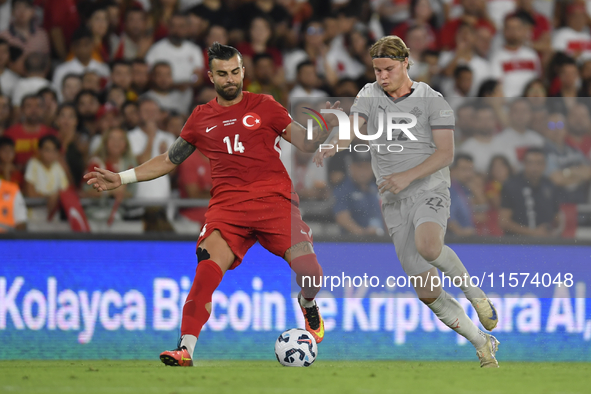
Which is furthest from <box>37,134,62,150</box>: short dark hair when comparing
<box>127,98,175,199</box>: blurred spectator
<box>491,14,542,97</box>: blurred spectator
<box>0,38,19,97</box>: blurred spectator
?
<box>491,14,542,97</box>: blurred spectator

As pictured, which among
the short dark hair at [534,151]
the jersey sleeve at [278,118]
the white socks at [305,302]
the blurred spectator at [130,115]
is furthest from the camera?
the blurred spectator at [130,115]

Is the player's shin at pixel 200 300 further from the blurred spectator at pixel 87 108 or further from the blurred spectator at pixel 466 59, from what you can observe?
the blurred spectator at pixel 466 59

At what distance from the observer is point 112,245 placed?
303 inches

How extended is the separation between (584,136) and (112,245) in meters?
4.86

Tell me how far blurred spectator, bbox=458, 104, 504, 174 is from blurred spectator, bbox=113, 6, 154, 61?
166 inches

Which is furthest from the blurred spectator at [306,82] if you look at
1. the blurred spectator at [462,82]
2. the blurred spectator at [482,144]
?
the blurred spectator at [482,144]

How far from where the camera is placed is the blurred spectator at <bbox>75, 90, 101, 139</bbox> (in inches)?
360

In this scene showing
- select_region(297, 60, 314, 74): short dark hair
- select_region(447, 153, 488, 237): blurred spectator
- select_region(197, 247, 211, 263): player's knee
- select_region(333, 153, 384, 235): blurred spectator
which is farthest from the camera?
select_region(297, 60, 314, 74): short dark hair

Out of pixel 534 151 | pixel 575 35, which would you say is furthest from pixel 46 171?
pixel 575 35

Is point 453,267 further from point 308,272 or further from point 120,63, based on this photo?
point 120,63

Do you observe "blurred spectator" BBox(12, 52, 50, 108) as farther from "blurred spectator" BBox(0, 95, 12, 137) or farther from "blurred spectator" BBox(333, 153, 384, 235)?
"blurred spectator" BBox(333, 153, 384, 235)

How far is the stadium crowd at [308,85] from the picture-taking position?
7.91 m

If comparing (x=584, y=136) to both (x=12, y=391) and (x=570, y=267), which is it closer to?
(x=570, y=267)

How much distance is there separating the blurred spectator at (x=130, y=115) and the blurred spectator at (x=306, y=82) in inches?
69.7
